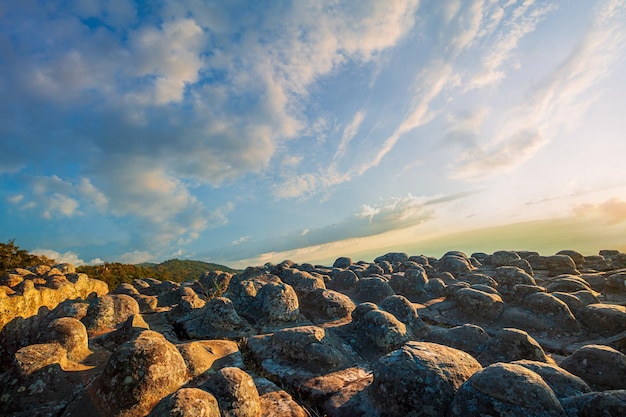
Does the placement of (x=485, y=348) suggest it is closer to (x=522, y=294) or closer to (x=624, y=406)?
(x=624, y=406)

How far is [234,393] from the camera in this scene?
19.9 feet

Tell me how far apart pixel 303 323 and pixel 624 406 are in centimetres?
936

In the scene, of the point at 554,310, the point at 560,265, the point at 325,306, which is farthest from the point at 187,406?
the point at 560,265

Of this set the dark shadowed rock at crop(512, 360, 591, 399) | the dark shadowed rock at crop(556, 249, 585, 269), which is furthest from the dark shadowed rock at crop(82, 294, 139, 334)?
the dark shadowed rock at crop(556, 249, 585, 269)

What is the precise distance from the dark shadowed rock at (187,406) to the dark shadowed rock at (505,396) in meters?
4.42

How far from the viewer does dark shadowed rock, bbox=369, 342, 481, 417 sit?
20.2 feet

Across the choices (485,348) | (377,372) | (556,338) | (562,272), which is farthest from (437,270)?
(377,372)

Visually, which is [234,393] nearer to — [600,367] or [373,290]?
[600,367]

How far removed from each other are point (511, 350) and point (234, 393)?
824cm

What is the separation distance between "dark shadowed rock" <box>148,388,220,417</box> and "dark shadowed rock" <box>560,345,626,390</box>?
9.25 m

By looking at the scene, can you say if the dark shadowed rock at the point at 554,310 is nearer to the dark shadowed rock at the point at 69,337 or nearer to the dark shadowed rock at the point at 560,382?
the dark shadowed rock at the point at 560,382

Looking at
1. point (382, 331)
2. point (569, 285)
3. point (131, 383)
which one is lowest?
point (569, 285)

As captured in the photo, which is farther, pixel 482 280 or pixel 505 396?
pixel 482 280

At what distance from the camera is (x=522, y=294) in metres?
15.7
